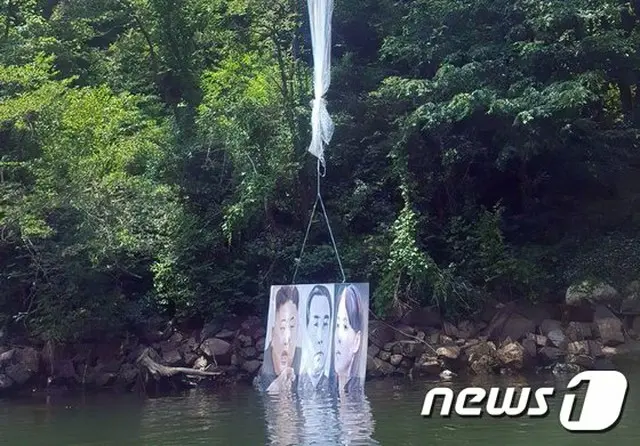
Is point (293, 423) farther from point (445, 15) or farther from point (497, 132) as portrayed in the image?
point (445, 15)

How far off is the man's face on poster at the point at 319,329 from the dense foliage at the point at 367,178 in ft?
6.16

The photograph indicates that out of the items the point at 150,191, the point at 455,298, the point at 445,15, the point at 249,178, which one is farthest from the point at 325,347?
the point at 445,15

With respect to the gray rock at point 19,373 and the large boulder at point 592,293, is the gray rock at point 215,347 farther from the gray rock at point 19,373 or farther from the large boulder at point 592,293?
the large boulder at point 592,293

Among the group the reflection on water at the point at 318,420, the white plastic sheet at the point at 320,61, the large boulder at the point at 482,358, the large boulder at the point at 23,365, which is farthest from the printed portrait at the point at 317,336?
the large boulder at the point at 23,365

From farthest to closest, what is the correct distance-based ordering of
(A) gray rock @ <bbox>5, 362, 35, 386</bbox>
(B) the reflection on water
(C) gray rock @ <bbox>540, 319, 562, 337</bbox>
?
1. (A) gray rock @ <bbox>5, 362, 35, 386</bbox>
2. (C) gray rock @ <bbox>540, 319, 562, 337</bbox>
3. (B) the reflection on water

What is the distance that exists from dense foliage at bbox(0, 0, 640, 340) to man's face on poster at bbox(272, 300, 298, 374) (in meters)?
2.02

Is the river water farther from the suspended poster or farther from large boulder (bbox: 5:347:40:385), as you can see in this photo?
large boulder (bbox: 5:347:40:385)

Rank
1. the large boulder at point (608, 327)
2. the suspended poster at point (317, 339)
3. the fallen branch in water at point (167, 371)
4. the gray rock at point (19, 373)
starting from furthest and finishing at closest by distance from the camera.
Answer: the gray rock at point (19, 373), the fallen branch in water at point (167, 371), the large boulder at point (608, 327), the suspended poster at point (317, 339)

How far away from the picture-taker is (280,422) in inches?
434

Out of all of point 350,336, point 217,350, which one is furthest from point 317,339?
point 217,350

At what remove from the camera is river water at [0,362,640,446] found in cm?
930

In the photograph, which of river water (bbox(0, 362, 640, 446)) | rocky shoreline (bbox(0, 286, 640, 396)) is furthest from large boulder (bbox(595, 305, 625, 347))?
river water (bbox(0, 362, 640, 446))

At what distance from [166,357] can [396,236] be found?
15.8 feet

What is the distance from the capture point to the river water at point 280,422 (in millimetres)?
9305
